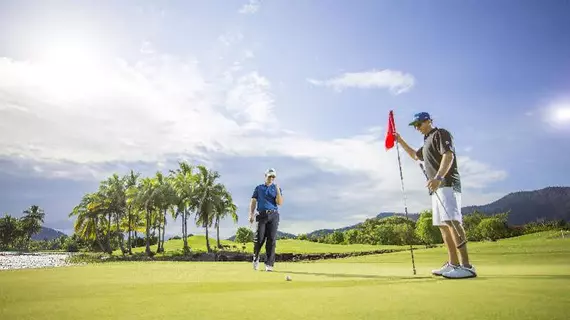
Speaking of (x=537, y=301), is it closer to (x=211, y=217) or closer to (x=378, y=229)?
(x=211, y=217)

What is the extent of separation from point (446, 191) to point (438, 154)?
0.70m

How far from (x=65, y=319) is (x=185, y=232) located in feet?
223

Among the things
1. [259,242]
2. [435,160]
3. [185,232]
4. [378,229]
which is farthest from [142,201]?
[378,229]

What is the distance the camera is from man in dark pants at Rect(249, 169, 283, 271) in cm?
1141

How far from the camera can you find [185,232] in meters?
69.1

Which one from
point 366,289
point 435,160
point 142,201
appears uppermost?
point 142,201

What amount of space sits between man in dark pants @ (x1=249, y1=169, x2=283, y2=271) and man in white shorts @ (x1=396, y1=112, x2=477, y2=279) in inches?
195

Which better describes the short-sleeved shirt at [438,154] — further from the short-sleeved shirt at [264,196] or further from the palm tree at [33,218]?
the palm tree at [33,218]

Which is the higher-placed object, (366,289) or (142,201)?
(142,201)

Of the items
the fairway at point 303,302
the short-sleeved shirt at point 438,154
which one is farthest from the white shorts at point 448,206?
the fairway at point 303,302

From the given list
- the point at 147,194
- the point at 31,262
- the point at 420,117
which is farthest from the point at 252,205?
the point at 147,194

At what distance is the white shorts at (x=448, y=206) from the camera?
6.84m

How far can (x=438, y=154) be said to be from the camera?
728cm

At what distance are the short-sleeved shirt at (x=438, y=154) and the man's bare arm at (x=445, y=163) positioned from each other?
9 cm
